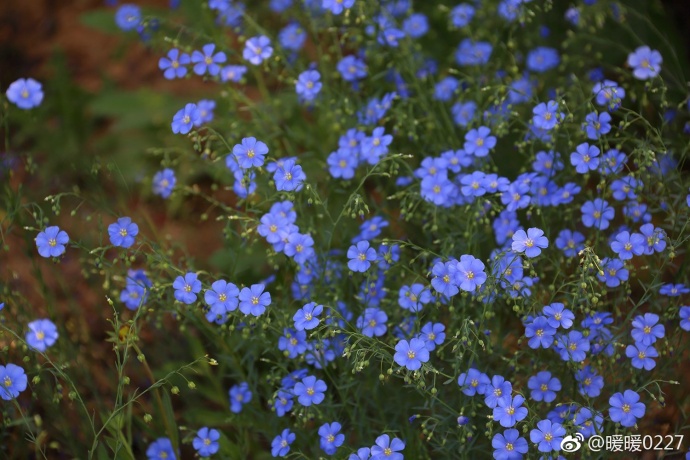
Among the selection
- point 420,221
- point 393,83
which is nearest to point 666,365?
point 420,221

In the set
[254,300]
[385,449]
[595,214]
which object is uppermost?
[595,214]

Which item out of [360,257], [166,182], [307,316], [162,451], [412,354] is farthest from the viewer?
[166,182]

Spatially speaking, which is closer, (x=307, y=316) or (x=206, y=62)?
(x=307, y=316)

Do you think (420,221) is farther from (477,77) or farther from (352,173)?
(477,77)

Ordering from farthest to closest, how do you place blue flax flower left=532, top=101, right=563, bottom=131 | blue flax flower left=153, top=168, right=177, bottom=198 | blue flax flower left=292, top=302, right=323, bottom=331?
blue flax flower left=153, top=168, right=177, bottom=198 → blue flax flower left=532, top=101, right=563, bottom=131 → blue flax flower left=292, top=302, right=323, bottom=331

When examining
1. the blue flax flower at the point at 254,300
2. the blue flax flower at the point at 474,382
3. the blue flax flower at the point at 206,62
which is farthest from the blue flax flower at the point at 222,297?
the blue flax flower at the point at 206,62

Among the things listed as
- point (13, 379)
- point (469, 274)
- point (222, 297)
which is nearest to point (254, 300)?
point (222, 297)

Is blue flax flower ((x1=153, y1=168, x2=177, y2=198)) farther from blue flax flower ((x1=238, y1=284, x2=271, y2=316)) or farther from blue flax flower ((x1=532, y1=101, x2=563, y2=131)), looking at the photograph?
blue flax flower ((x1=532, y1=101, x2=563, y2=131))

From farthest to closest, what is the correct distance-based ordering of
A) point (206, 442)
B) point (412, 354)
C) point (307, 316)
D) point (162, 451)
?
point (162, 451)
point (206, 442)
point (307, 316)
point (412, 354)

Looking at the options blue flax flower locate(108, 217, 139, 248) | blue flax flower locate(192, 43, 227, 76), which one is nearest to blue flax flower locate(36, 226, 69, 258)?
blue flax flower locate(108, 217, 139, 248)

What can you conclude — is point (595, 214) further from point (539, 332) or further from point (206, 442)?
point (206, 442)

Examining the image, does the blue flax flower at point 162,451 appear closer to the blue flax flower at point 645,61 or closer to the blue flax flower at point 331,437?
the blue flax flower at point 331,437
